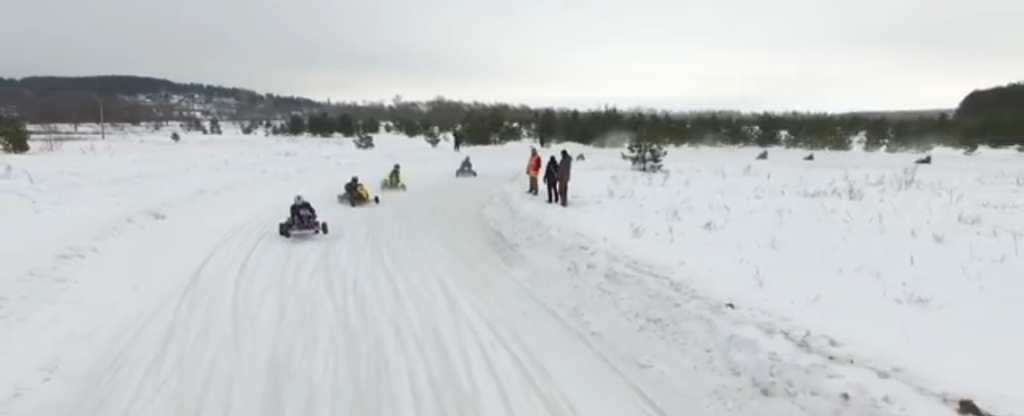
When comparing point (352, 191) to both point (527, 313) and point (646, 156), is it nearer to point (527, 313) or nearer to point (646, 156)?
point (527, 313)

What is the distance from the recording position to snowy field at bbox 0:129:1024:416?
5.37 meters

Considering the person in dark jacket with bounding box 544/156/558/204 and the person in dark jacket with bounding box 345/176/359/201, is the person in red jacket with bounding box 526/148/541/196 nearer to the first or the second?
the person in dark jacket with bounding box 544/156/558/204

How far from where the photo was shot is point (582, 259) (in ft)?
33.0

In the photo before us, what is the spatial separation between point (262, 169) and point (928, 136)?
55.8 metres

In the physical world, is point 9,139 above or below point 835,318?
above

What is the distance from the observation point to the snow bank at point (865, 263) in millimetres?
5152

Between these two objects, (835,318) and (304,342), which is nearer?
(835,318)

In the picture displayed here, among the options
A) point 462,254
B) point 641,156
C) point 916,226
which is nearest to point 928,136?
point 641,156

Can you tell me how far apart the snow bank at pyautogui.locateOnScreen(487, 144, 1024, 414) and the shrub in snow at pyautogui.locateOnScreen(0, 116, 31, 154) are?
32937mm

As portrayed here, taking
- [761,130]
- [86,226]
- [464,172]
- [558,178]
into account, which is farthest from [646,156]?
[761,130]

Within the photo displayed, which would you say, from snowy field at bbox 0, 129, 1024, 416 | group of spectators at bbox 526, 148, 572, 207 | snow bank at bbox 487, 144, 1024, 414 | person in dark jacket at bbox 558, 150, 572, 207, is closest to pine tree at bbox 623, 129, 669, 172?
snow bank at bbox 487, 144, 1024, 414

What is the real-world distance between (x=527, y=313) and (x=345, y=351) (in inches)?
98.2

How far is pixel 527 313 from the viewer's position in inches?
328

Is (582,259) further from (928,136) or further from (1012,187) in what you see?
(928,136)
